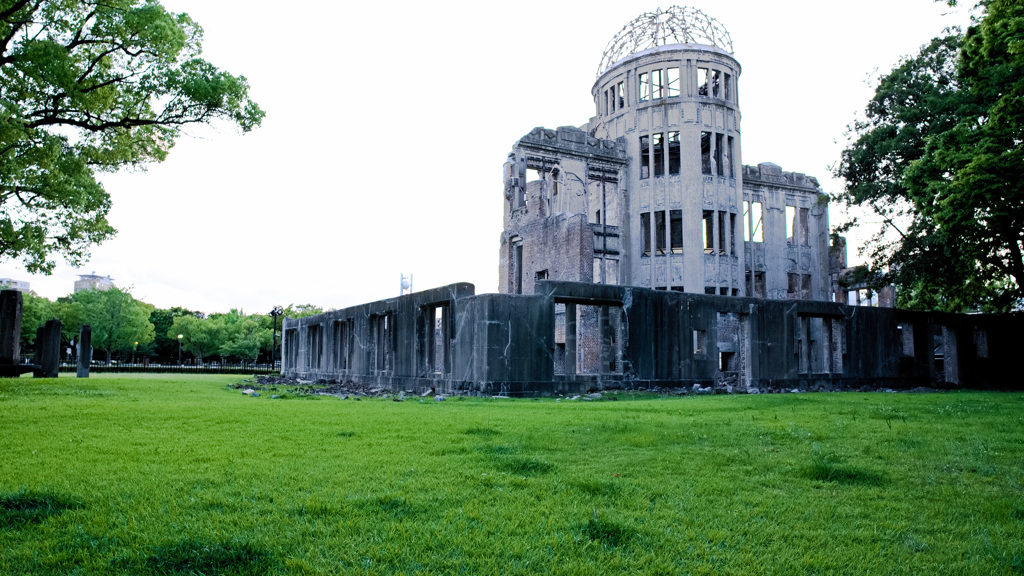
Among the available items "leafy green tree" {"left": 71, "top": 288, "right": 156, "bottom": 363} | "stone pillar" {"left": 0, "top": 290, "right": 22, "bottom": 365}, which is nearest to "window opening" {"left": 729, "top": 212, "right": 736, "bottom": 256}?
"stone pillar" {"left": 0, "top": 290, "right": 22, "bottom": 365}

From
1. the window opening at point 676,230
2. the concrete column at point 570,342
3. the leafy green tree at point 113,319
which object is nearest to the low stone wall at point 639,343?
the concrete column at point 570,342

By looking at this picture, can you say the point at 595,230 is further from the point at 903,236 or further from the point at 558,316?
the point at 903,236

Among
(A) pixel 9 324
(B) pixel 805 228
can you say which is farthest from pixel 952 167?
(A) pixel 9 324

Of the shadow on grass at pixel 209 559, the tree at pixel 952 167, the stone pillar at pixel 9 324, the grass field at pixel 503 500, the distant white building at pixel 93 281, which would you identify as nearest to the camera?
the shadow on grass at pixel 209 559

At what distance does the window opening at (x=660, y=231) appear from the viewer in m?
35.9

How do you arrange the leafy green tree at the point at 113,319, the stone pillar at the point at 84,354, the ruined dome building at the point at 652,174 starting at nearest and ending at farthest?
the stone pillar at the point at 84,354 < the ruined dome building at the point at 652,174 < the leafy green tree at the point at 113,319

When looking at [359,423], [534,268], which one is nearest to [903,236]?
[534,268]

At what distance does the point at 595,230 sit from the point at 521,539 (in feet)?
102

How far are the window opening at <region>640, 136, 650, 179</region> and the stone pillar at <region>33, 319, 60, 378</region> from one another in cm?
2699

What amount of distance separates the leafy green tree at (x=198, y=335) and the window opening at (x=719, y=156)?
213 ft

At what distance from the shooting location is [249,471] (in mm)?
5340

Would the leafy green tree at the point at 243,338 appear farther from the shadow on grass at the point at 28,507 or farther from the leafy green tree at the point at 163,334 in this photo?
the shadow on grass at the point at 28,507

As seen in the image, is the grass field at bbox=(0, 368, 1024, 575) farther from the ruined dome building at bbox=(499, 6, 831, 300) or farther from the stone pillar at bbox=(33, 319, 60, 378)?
the ruined dome building at bbox=(499, 6, 831, 300)

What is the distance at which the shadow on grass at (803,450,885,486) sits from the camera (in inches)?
214
